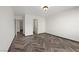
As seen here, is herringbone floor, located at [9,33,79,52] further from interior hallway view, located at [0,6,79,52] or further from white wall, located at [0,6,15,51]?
white wall, located at [0,6,15,51]

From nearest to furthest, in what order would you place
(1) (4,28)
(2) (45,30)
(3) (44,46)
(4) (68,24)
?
(1) (4,28)
(3) (44,46)
(4) (68,24)
(2) (45,30)

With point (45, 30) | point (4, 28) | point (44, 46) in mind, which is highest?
point (4, 28)

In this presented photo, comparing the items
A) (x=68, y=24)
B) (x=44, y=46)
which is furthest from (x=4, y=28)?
(x=68, y=24)

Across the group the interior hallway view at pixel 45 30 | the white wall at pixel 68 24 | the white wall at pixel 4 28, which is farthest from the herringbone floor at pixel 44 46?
the white wall at pixel 4 28

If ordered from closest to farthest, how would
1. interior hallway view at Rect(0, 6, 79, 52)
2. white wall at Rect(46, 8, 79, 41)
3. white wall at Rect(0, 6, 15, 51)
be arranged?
1. white wall at Rect(0, 6, 15, 51)
2. interior hallway view at Rect(0, 6, 79, 52)
3. white wall at Rect(46, 8, 79, 41)

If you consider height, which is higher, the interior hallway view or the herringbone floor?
the interior hallway view

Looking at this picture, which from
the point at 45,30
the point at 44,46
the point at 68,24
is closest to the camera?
the point at 44,46

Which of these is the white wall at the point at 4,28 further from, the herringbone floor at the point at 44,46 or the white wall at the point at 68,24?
the white wall at the point at 68,24

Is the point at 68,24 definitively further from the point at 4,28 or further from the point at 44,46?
the point at 4,28

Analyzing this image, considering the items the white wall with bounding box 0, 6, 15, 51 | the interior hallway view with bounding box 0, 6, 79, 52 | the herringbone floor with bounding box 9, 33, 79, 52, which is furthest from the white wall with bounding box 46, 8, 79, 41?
the white wall with bounding box 0, 6, 15, 51

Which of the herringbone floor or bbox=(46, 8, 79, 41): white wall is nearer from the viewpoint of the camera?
the herringbone floor
